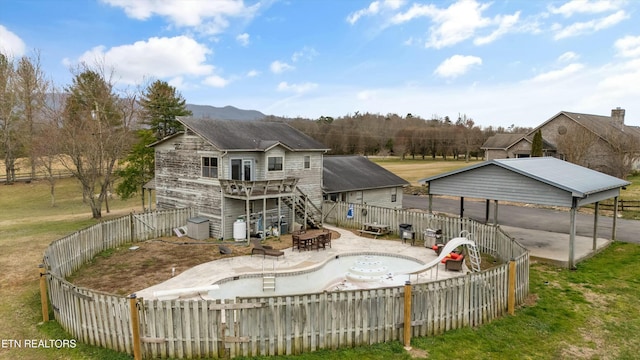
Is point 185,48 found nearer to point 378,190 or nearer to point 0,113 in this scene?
point 378,190

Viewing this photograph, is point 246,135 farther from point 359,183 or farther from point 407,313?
point 407,313

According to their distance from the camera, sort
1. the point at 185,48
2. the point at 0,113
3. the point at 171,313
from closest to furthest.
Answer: the point at 171,313 < the point at 185,48 < the point at 0,113

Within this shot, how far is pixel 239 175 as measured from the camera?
66.8ft

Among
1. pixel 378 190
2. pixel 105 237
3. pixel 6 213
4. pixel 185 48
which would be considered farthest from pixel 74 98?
pixel 378 190

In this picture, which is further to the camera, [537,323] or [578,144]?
[578,144]

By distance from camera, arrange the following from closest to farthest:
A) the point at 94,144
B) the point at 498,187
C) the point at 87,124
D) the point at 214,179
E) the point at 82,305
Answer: the point at 82,305 < the point at 498,187 < the point at 214,179 < the point at 94,144 < the point at 87,124

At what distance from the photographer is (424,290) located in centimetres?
882

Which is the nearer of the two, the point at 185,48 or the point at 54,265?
the point at 54,265

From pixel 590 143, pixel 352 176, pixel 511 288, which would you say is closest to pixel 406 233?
pixel 511 288

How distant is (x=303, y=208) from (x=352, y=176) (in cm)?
622

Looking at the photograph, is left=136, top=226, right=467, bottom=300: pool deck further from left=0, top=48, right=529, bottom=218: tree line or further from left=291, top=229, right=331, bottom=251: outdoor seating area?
left=0, top=48, right=529, bottom=218: tree line

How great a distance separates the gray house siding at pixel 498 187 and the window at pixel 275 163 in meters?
8.13

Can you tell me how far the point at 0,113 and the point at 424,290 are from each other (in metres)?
52.4

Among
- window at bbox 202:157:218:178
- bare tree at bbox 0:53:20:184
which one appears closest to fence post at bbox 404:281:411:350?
window at bbox 202:157:218:178
